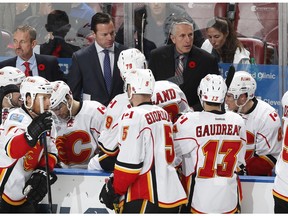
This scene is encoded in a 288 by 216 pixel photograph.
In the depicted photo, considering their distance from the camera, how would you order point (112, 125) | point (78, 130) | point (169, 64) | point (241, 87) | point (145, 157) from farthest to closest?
point (169, 64)
point (241, 87)
point (78, 130)
point (112, 125)
point (145, 157)

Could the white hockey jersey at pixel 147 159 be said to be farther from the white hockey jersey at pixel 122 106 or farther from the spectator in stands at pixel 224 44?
the spectator in stands at pixel 224 44

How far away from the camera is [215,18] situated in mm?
7695

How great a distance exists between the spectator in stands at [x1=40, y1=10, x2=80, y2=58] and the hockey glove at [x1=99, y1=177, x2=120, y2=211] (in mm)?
2098

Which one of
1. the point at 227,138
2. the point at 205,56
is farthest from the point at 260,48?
the point at 227,138

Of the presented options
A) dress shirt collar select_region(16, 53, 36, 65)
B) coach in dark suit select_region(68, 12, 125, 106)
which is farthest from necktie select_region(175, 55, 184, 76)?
dress shirt collar select_region(16, 53, 36, 65)

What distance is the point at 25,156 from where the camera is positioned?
5984mm

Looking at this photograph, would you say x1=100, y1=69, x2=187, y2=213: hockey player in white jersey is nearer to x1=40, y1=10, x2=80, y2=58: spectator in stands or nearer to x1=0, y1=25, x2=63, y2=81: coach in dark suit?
x1=0, y1=25, x2=63, y2=81: coach in dark suit

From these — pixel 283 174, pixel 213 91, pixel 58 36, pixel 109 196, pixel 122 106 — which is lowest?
pixel 109 196

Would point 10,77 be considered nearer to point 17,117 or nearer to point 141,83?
point 17,117

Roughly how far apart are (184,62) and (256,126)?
0.89 metres

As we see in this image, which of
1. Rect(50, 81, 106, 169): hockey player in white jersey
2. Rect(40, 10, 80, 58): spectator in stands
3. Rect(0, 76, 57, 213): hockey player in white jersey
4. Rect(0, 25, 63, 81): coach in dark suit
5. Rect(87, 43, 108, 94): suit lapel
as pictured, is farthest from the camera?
Rect(40, 10, 80, 58): spectator in stands

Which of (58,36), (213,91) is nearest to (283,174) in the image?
(213,91)

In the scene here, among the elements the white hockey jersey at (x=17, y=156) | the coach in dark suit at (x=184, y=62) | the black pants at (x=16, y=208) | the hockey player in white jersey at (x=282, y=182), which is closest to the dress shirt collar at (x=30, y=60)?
the coach in dark suit at (x=184, y=62)

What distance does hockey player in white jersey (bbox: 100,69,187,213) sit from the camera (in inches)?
221
